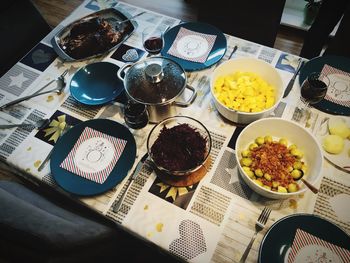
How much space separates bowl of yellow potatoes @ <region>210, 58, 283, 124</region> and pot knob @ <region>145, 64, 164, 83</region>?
0.68ft

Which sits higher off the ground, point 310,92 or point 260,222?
point 310,92

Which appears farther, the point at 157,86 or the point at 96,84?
the point at 96,84

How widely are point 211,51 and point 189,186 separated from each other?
655 mm

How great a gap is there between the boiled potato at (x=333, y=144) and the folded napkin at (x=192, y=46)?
61 cm

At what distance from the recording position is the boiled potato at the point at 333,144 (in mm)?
970

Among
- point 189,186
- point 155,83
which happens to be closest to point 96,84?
point 155,83

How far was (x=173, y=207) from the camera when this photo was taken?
93cm

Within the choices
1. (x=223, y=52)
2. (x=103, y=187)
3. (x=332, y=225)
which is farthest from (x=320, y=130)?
(x=103, y=187)

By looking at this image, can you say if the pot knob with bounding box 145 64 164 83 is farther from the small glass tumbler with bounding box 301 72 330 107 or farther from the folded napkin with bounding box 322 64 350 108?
the folded napkin with bounding box 322 64 350 108

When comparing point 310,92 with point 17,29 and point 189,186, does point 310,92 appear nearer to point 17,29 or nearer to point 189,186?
point 189,186

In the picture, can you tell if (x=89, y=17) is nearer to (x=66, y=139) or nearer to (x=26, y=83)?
(x=26, y=83)

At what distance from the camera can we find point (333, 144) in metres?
0.97

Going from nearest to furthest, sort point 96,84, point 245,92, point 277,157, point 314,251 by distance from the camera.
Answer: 1. point 314,251
2. point 277,157
3. point 245,92
4. point 96,84

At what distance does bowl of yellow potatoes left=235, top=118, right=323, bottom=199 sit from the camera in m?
0.87
